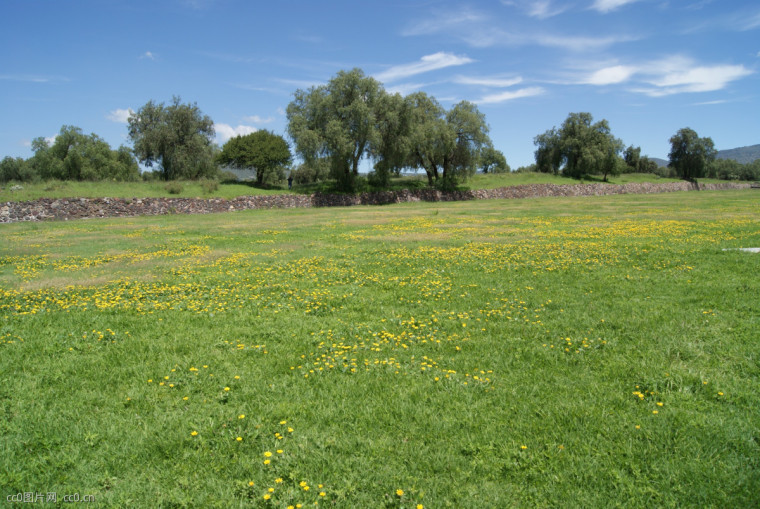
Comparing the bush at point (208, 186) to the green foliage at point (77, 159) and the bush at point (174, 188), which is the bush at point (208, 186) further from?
the green foliage at point (77, 159)

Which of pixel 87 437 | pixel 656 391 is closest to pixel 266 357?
pixel 87 437

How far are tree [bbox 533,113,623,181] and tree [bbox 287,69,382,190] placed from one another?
1881 inches

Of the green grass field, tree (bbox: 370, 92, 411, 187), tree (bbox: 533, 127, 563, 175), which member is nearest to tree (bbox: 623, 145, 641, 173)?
tree (bbox: 533, 127, 563, 175)

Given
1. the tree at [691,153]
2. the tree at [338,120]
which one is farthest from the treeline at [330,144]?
the tree at [691,153]

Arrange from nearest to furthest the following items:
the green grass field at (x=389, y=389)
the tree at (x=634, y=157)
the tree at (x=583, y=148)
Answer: the green grass field at (x=389, y=389) → the tree at (x=583, y=148) → the tree at (x=634, y=157)

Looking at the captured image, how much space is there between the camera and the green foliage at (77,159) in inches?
2446

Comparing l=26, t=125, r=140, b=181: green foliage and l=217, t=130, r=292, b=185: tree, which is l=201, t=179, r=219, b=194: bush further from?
l=26, t=125, r=140, b=181: green foliage

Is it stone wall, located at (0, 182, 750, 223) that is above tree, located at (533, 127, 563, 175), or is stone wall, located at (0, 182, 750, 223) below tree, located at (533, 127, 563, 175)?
below

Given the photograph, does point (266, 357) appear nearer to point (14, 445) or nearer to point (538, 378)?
point (14, 445)

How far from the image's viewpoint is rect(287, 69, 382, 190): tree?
43.2 metres

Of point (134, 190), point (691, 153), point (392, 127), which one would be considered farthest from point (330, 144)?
point (691, 153)

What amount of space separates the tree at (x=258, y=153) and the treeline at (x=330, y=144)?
123 mm

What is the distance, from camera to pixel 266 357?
5852 millimetres

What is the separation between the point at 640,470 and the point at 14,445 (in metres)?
5.58
